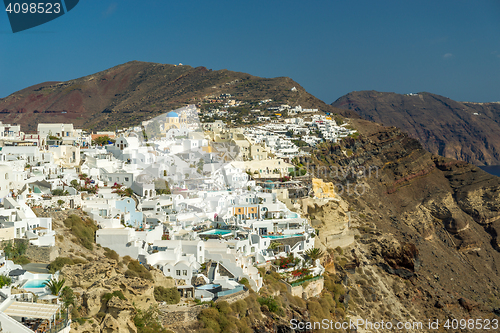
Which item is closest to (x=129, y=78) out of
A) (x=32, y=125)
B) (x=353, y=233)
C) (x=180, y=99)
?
(x=32, y=125)

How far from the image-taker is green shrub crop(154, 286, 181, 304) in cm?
1703

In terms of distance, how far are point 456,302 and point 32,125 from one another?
11432 centimetres

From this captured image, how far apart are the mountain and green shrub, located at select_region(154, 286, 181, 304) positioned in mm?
83891

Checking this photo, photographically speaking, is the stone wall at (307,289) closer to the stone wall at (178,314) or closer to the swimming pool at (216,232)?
the swimming pool at (216,232)

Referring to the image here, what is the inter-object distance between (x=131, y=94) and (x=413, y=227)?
111m

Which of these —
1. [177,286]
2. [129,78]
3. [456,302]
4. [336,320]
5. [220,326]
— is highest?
[129,78]

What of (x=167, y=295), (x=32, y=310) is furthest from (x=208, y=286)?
(x=32, y=310)

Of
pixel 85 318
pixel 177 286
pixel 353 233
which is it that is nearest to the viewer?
pixel 85 318

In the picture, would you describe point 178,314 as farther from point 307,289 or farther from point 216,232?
point 307,289

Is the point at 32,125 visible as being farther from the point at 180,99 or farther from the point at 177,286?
the point at 177,286

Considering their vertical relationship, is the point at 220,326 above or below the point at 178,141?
below

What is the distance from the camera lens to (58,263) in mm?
16797

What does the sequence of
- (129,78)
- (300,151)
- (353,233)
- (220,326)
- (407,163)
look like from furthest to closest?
1. (129,78)
2. (407,163)
3. (300,151)
4. (353,233)
5. (220,326)

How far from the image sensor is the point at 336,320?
86.8 ft
